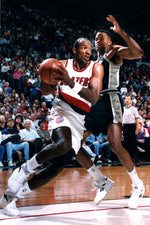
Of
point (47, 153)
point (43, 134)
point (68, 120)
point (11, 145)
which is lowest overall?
point (11, 145)

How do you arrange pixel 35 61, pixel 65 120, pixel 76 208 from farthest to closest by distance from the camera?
pixel 35 61, pixel 76 208, pixel 65 120

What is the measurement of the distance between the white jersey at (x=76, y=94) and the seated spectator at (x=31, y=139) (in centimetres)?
467

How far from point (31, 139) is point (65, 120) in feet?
15.8

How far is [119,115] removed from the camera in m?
3.43

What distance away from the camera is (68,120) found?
9.36 feet

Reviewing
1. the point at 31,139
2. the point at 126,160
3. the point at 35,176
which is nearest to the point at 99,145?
the point at 31,139

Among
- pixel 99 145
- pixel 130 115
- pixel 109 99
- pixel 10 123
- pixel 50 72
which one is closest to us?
pixel 50 72

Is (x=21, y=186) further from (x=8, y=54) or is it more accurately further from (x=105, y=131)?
(x=8, y=54)

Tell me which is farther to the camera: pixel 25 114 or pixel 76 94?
pixel 25 114

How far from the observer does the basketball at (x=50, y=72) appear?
2.52 meters

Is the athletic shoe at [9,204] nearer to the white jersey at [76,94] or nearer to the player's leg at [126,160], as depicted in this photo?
the white jersey at [76,94]

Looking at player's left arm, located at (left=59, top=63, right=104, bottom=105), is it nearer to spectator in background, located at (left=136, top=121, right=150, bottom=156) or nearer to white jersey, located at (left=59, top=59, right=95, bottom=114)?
white jersey, located at (left=59, top=59, right=95, bottom=114)

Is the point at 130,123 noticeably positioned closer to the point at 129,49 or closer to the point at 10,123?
the point at 10,123

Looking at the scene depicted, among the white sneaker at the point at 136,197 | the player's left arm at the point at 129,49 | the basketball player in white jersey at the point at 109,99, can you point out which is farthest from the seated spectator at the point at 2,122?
the white sneaker at the point at 136,197
